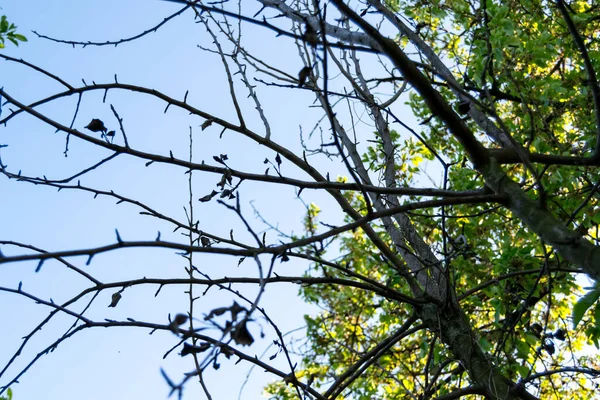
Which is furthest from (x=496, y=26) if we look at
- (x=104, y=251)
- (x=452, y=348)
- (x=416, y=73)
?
(x=104, y=251)

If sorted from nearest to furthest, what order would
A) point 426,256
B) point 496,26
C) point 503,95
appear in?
point 426,256
point 496,26
point 503,95

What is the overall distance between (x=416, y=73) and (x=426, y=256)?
1.95 metres

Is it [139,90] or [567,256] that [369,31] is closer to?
[567,256]

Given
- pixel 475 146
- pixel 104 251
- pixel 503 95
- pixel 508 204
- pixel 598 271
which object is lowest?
pixel 104 251

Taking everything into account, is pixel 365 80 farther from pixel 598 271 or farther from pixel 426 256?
pixel 598 271

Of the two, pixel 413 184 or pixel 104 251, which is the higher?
pixel 413 184

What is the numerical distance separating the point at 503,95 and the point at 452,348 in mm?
2864

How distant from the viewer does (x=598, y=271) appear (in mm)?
1558

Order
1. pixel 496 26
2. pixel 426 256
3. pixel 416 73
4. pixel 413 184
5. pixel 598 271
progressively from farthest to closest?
1. pixel 413 184
2. pixel 496 26
3. pixel 426 256
4. pixel 416 73
5. pixel 598 271

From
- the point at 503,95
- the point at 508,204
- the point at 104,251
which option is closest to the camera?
the point at 104,251

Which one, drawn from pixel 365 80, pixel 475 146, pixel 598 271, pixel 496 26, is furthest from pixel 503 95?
pixel 598 271

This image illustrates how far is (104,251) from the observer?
120cm

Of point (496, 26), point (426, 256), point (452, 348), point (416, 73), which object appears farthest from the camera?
point (496, 26)

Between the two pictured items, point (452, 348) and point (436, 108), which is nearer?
point (436, 108)
